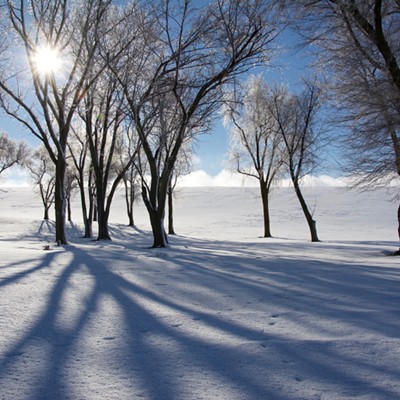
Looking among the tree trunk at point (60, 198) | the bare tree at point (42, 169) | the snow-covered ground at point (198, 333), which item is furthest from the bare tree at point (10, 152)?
the snow-covered ground at point (198, 333)

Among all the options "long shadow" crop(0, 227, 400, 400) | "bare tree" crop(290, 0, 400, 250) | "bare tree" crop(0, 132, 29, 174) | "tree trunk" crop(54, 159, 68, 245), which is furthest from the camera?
"bare tree" crop(0, 132, 29, 174)

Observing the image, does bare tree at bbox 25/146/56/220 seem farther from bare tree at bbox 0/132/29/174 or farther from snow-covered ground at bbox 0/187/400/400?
snow-covered ground at bbox 0/187/400/400

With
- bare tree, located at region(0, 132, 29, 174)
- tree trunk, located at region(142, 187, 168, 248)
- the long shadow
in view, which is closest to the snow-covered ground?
the long shadow

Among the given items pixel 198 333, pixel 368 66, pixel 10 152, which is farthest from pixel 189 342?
pixel 10 152

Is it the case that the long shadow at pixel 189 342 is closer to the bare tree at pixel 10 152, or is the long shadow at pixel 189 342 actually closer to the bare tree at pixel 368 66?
the bare tree at pixel 368 66

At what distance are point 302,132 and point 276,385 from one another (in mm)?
17106

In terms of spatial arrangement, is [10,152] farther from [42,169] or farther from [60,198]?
[60,198]

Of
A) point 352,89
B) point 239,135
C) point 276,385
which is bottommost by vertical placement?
point 276,385

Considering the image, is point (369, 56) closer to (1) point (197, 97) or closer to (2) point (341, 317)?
(1) point (197, 97)

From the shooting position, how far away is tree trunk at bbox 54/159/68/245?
11.8m

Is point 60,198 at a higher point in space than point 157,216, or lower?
higher

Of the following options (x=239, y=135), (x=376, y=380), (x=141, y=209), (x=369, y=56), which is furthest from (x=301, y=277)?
(x=141, y=209)

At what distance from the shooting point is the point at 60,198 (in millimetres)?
11852

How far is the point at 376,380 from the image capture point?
5.72 ft
